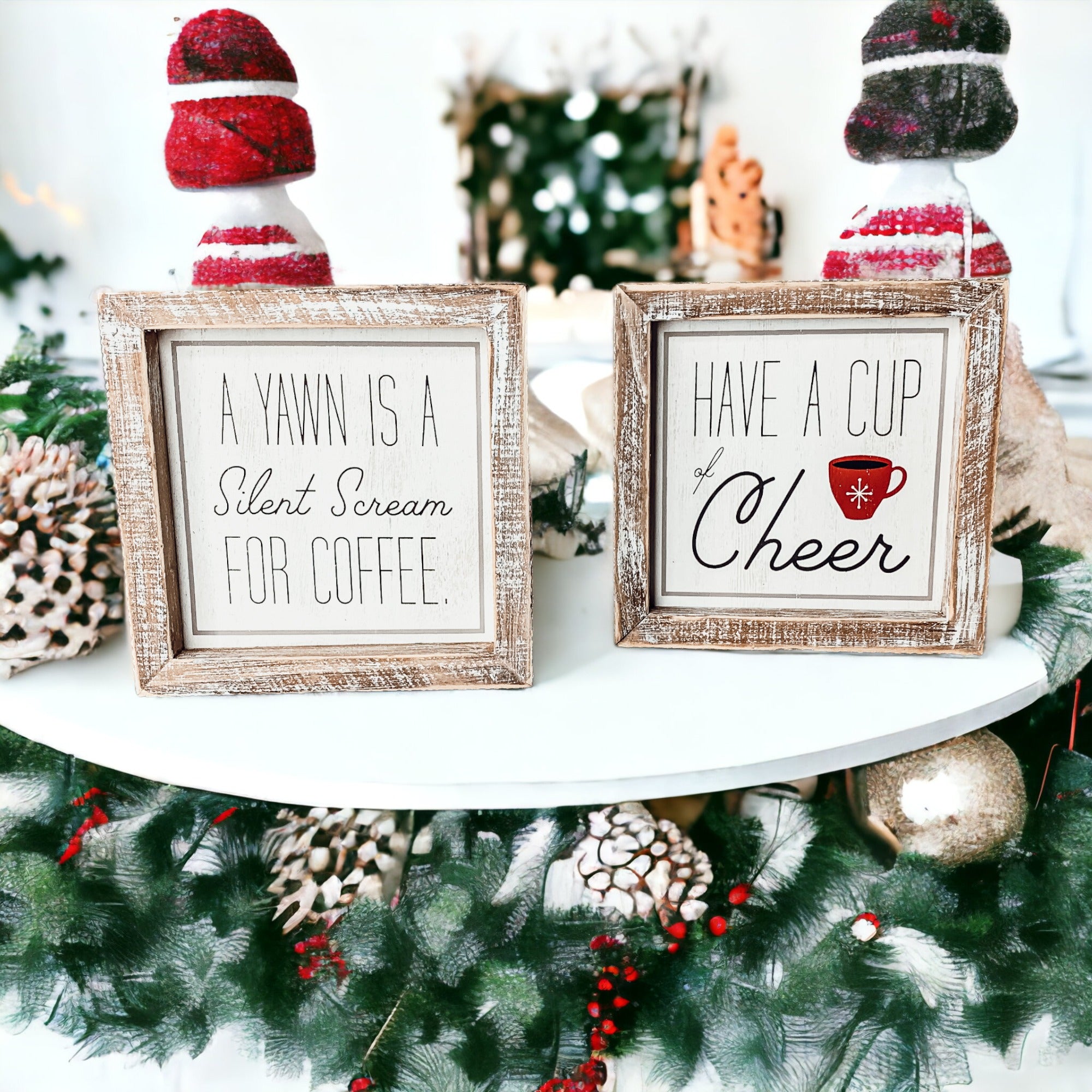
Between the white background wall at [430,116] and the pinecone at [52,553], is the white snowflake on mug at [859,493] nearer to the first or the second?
the white background wall at [430,116]

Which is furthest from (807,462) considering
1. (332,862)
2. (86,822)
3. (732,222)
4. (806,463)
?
(86,822)

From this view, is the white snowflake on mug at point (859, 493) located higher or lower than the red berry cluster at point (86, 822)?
higher

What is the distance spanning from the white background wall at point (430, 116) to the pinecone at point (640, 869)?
0.60 m

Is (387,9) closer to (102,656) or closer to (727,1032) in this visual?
(102,656)

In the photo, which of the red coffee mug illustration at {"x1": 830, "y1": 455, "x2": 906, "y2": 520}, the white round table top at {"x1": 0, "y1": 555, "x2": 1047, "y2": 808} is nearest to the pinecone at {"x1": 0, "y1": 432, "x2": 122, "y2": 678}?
the white round table top at {"x1": 0, "y1": 555, "x2": 1047, "y2": 808}

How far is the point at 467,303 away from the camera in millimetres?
654

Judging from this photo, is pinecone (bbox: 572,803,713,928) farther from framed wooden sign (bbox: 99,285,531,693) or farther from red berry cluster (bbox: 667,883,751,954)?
framed wooden sign (bbox: 99,285,531,693)

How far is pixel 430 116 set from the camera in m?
0.97

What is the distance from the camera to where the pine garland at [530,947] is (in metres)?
0.76

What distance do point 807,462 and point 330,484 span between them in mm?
369

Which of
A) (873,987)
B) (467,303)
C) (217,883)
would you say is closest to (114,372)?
(467,303)

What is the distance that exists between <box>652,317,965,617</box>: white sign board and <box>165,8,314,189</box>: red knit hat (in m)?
0.36

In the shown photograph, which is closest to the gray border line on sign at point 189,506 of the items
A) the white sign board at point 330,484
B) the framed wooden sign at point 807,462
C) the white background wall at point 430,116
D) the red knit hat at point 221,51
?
the white sign board at point 330,484

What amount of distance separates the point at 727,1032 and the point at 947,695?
35cm
